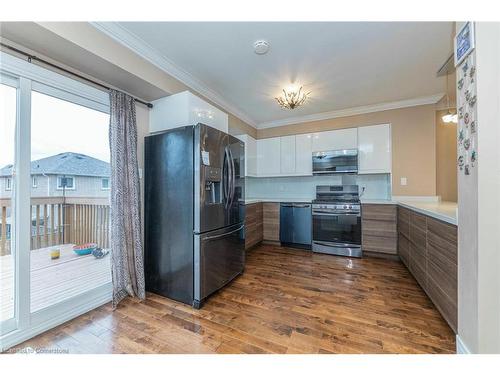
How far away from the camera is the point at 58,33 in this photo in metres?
1.39

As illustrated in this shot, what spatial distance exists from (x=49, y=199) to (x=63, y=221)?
260 millimetres

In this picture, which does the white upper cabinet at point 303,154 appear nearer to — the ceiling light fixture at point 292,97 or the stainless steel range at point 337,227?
the stainless steel range at point 337,227

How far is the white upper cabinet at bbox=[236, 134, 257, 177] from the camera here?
3896mm

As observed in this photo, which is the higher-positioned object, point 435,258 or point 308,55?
→ point 308,55

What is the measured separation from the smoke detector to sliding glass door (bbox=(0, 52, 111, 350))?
1538mm

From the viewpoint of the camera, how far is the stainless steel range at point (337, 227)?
131 inches

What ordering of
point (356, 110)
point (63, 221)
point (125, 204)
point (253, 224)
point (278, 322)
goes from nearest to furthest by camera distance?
point (278, 322) < point (63, 221) < point (125, 204) < point (356, 110) < point (253, 224)

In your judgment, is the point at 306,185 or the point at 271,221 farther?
the point at 306,185

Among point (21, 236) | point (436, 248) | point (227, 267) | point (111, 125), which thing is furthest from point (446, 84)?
point (21, 236)

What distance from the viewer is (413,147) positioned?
332cm

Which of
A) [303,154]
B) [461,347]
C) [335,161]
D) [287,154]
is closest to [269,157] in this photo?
[287,154]

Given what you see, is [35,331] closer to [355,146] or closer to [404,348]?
[404,348]

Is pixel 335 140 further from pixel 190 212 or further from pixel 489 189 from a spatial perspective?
pixel 190 212

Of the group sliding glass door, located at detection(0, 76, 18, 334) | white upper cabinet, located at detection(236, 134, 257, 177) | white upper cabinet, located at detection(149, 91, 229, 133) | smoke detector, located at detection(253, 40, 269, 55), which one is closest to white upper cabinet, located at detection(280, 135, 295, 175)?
white upper cabinet, located at detection(236, 134, 257, 177)
